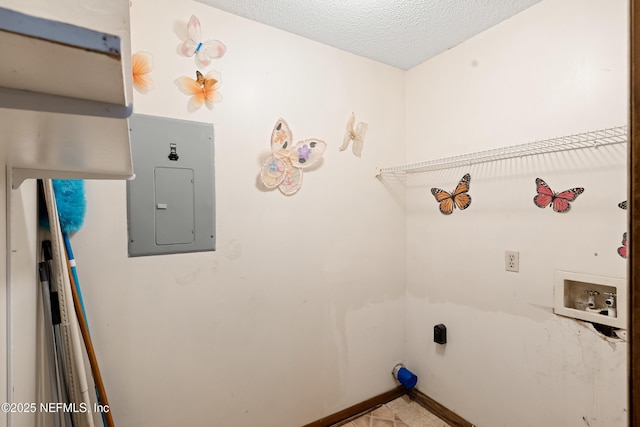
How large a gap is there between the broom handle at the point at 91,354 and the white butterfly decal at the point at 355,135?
5.12 feet

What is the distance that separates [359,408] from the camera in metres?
1.99

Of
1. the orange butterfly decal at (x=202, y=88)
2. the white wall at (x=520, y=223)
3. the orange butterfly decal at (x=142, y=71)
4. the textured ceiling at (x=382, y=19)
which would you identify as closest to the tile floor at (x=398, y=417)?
the white wall at (x=520, y=223)

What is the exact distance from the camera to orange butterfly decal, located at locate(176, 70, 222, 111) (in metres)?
1.46

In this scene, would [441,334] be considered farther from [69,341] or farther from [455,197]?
[69,341]

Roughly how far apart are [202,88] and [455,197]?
1.64m

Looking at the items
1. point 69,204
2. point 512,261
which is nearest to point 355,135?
point 512,261

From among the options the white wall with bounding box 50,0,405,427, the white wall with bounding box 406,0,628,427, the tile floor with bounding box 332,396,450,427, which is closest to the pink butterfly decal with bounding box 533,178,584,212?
the white wall with bounding box 406,0,628,427

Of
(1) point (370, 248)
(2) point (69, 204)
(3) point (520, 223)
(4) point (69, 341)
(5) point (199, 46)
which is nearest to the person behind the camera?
(4) point (69, 341)

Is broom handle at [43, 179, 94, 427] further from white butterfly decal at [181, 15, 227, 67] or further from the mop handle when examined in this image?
white butterfly decal at [181, 15, 227, 67]

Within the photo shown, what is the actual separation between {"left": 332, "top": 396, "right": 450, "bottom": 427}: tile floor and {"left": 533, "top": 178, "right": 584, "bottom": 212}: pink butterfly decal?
4.99 feet

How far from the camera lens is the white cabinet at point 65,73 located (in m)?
0.23

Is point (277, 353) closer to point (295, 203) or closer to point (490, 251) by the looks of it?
point (295, 203)

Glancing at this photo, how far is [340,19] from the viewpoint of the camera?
162 centimetres

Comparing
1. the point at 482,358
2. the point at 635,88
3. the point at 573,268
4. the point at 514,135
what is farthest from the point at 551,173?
the point at 635,88
